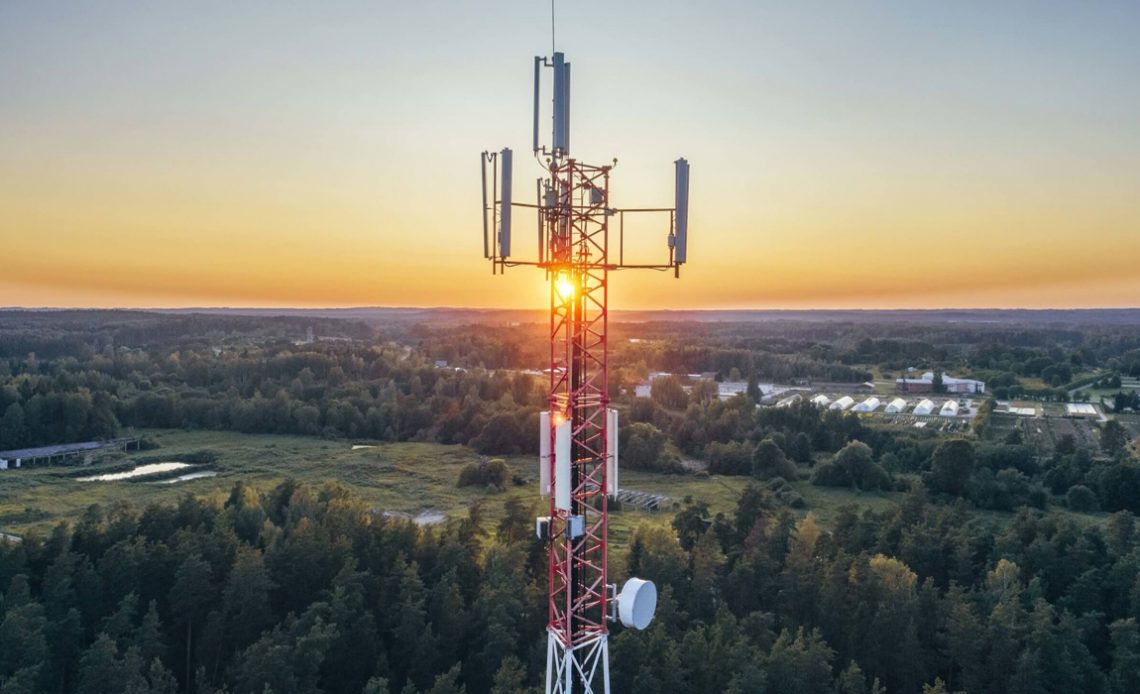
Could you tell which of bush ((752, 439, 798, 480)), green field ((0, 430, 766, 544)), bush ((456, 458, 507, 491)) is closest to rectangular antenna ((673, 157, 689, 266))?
green field ((0, 430, 766, 544))

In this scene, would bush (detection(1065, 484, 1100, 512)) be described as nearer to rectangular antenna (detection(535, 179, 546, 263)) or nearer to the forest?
the forest

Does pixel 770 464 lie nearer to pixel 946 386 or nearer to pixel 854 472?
pixel 854 472

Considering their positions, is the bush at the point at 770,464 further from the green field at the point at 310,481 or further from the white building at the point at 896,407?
the white building at the point at 896,407

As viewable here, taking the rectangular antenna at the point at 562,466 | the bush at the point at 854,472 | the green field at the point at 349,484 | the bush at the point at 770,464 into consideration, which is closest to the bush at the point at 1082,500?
the green field at the point at 349,484

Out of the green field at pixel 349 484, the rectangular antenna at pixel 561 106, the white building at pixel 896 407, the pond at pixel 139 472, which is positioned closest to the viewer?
→ the rectangular antenna at pixel 561 106

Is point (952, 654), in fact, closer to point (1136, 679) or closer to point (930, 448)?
point (1136, 679)
